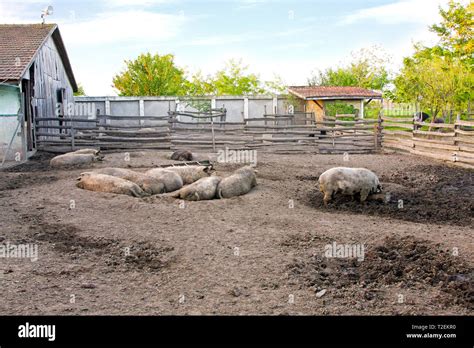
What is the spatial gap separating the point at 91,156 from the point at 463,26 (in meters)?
30.7

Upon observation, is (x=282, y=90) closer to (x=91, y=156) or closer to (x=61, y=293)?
(x=91, y=156)

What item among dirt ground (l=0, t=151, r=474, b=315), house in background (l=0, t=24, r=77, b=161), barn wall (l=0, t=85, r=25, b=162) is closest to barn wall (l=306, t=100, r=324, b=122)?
house in background (l=0, t=24, r=77, b=161)

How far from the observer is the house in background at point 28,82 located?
750 inches

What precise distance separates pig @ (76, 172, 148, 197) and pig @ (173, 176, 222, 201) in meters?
0.83

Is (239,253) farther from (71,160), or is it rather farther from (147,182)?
(71,160)

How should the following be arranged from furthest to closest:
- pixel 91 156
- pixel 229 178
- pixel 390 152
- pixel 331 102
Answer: pixel 331 102 → pixel 390 152 → pixel 91 156 → pixel 229 178

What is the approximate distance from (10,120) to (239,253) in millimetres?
14130

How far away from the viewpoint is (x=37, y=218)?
9719 mm

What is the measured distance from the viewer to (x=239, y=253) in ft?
24.5

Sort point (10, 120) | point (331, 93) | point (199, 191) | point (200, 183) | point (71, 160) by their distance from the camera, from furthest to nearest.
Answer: point (331, 93), point (10, 120), point (71, 160), point (200, 183), point (199, 191)

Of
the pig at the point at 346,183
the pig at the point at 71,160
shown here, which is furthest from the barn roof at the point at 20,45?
the pig at the point at 346,183

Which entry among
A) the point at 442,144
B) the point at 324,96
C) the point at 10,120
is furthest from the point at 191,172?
the point at 324,96

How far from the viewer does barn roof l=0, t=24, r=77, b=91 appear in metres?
19.6
